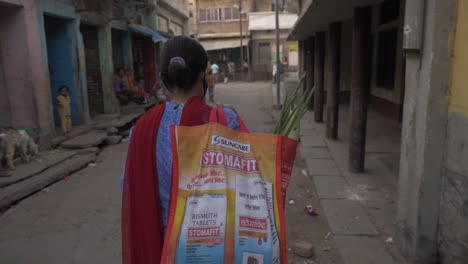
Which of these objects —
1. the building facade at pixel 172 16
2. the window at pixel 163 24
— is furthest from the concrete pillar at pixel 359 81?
the window at pixel 163 24

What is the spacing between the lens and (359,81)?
5414 mm

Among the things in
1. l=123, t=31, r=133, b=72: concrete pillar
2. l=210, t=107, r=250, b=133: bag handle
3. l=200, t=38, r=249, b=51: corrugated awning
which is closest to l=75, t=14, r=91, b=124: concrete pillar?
l=123, t=31, r=133, b=72: concrete pillar

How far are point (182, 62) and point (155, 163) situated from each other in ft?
1.36

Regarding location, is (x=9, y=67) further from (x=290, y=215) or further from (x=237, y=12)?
(x=237, y=12)

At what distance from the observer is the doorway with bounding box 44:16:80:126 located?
917 cm

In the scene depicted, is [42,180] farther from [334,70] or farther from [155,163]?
[334,70]

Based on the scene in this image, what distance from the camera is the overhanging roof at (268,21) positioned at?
28828 millimetres

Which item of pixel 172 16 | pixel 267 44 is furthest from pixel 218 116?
pixel 267 44

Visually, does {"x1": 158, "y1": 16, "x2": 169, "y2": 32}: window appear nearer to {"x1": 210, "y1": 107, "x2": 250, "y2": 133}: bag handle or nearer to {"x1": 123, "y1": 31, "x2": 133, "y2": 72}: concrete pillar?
{"x1": 123, "y1": 31, "x2": 133, "y2": 72}: concrete pillar

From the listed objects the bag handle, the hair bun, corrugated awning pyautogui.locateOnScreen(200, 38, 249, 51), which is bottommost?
the bag handle

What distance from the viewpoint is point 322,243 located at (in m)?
3.80

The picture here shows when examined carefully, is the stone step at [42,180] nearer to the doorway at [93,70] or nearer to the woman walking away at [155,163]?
the woman walking away at [155,163]

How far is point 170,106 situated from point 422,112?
2.17m

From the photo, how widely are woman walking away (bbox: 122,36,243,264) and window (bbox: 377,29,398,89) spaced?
28.0 feet
